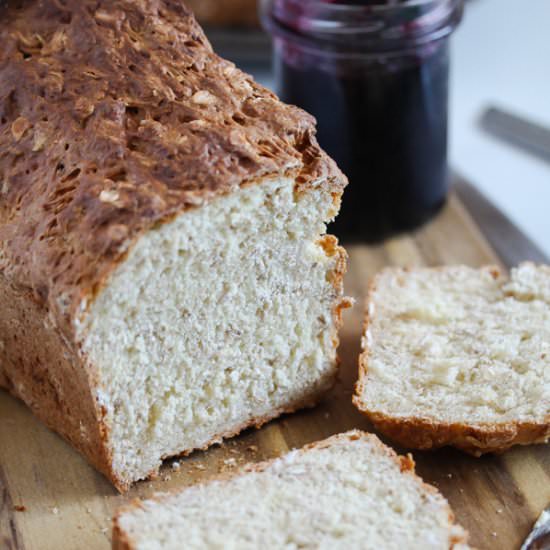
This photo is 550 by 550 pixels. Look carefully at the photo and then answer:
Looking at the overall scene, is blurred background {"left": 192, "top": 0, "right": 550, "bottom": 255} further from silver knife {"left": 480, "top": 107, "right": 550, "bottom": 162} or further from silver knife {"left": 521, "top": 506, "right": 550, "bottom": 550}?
silver knife {"left": 521, "top": 506, "right": 550, "bottom": 550}

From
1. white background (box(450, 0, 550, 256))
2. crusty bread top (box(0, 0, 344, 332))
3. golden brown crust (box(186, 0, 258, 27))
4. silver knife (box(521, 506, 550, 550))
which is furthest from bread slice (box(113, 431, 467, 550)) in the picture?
golden brown crust (box(186, 0, 258, 27))

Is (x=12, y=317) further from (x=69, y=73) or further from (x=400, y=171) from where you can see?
(x=400, y=171)

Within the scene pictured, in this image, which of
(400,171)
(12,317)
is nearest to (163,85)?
(12,317)

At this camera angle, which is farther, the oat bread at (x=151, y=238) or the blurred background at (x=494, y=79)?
the blurred background at (x=494, y=79)

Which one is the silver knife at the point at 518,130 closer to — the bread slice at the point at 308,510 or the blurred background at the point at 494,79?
the blurred background at the point at 494,79

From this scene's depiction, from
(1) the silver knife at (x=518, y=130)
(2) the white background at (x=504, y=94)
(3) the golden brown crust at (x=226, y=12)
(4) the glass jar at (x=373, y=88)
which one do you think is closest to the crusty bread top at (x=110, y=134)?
(4) the glass jar at (x=373, y=88)

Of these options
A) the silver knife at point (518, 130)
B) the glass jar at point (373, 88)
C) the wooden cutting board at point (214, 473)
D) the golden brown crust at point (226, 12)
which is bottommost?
the silver knife at point (518, 130)

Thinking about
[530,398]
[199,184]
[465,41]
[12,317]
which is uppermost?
[199,184]
